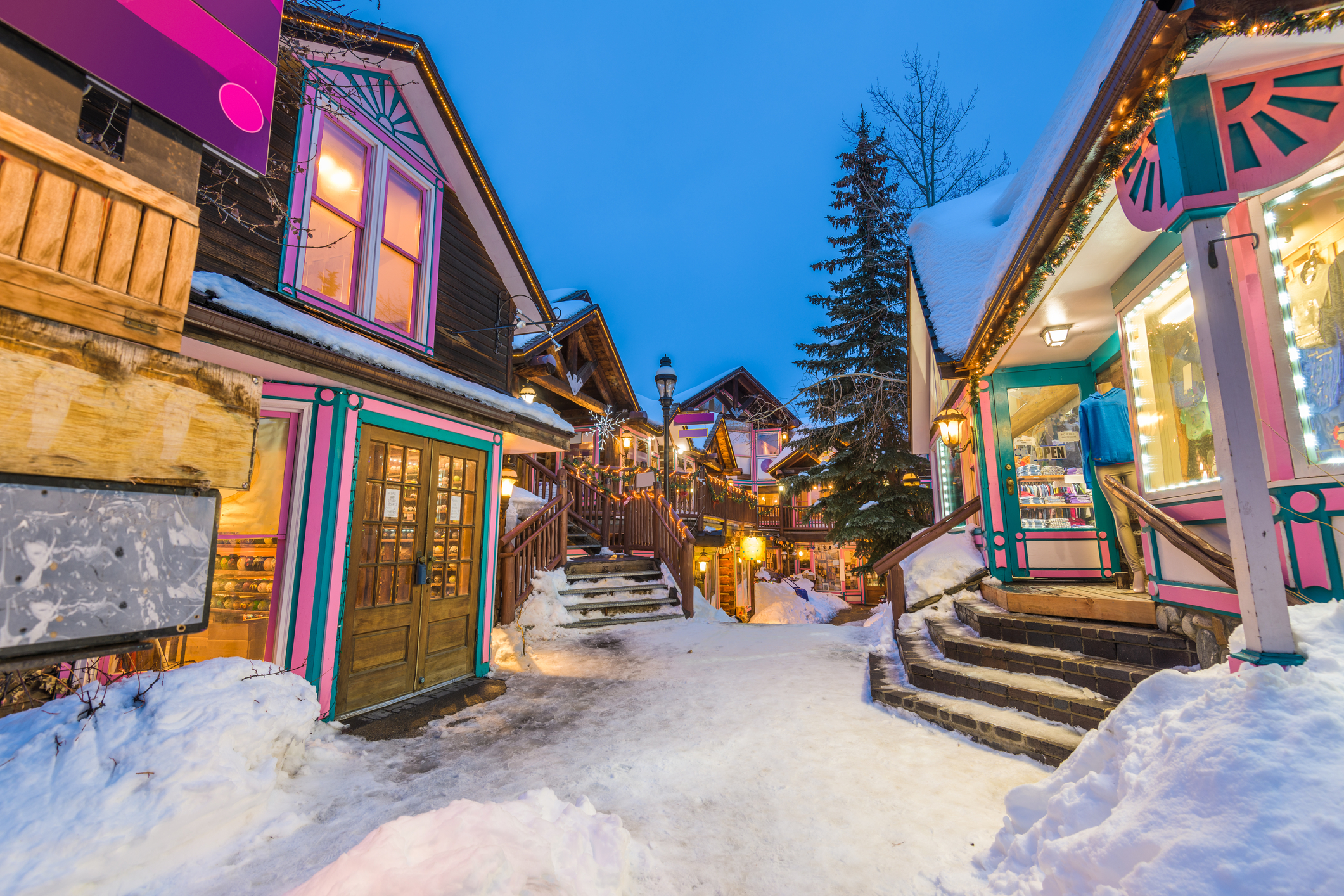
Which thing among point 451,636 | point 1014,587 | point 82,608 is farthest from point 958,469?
point 82,608

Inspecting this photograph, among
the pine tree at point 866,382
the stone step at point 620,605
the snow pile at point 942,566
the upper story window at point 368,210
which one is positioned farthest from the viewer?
the pine tree at point 866,382

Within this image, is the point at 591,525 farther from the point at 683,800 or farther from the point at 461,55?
the point at 461,55

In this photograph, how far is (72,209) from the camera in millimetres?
868

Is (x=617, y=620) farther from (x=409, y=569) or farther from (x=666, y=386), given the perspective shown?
(x=666, y=386)

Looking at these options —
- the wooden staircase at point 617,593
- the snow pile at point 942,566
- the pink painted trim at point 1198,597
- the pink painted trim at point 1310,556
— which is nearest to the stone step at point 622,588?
the wooden staircase at point 617,593

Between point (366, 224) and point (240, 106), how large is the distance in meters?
5.77

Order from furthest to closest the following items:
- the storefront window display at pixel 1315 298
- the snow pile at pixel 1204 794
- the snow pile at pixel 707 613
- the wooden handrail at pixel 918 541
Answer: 1. the snow pile at pixel 707 613
2. the wooden handrail at pixel 918 541
3. the storefront window display at pixel 1315 298
4. the snow pile at pixel 1204 794

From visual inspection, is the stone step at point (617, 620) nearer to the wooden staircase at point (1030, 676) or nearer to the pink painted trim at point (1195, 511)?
the wooden staircase at point (1030, 676)

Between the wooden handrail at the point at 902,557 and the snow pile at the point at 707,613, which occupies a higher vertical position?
the wooden handrail at the point at 902,557

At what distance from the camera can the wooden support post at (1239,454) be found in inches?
101

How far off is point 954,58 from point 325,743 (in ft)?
602

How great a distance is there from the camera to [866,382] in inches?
614

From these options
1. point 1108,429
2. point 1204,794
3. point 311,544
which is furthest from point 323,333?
point 1108,429

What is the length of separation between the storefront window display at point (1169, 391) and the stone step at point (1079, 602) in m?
1.03
